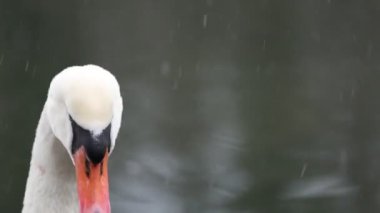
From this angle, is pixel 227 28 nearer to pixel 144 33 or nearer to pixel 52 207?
pixel 144 33

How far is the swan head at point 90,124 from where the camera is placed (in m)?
2.39

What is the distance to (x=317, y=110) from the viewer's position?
22.2 ft

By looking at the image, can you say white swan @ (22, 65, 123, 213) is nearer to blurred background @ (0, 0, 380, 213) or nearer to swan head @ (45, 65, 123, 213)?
swan head @ (45, 65, 123, 213)

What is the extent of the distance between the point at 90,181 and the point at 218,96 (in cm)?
450

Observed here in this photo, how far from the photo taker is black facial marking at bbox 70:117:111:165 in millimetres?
2387

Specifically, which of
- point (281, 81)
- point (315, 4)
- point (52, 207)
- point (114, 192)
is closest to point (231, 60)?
point (281, 81)

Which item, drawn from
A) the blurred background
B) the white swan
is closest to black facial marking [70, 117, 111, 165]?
the white swan

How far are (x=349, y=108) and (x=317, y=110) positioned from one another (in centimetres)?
24

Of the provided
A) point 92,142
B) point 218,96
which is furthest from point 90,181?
point 218,96

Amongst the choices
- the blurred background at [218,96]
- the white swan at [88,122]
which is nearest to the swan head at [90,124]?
the white swan at [88,122]

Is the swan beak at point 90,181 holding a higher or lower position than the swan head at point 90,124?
lower

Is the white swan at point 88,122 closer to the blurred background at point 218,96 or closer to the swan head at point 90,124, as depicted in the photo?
the swan head at point 90,124

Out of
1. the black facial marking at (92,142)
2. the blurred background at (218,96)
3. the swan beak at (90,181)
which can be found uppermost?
the blurred background at (218,96)

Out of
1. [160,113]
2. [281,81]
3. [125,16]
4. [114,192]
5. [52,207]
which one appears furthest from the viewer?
[125,16]
